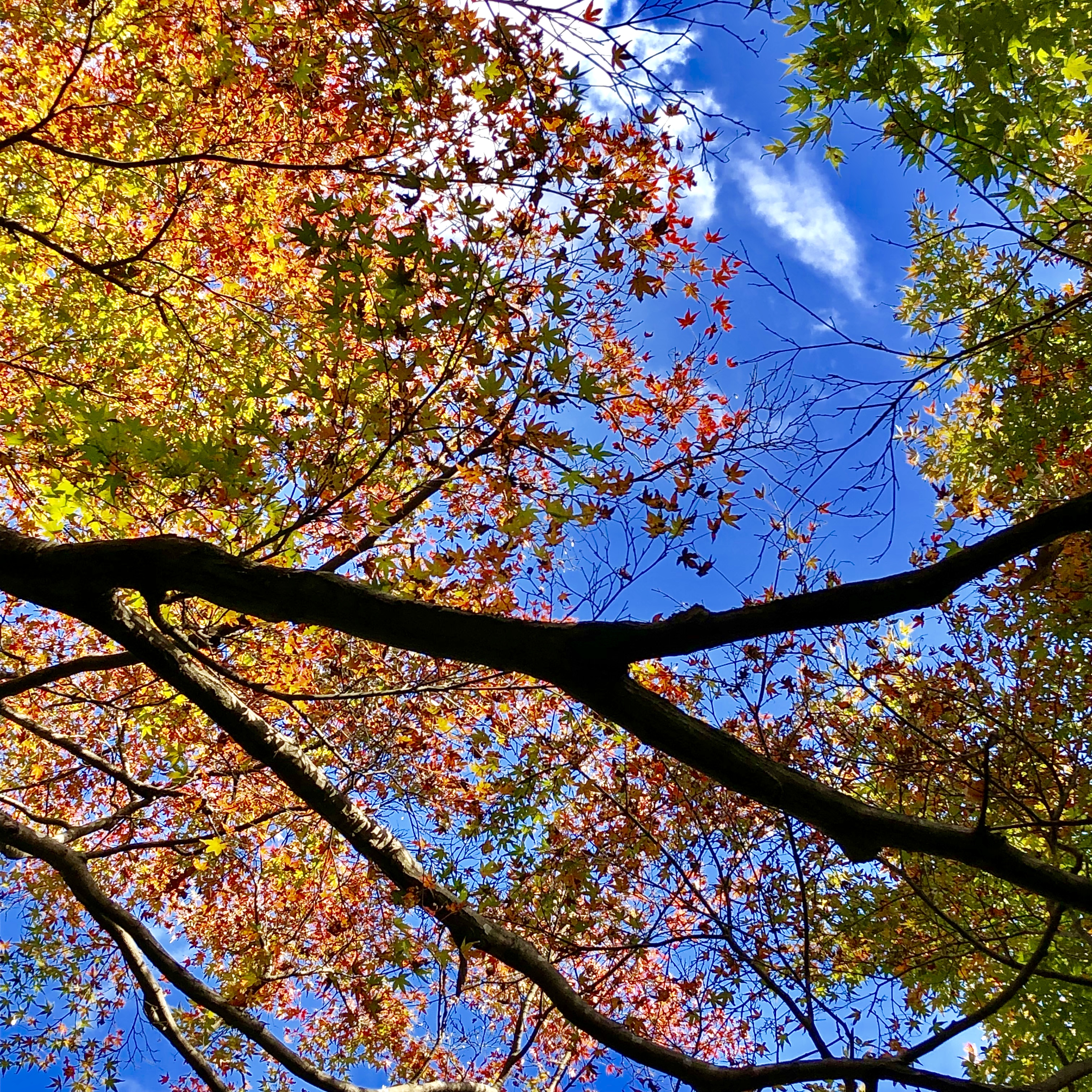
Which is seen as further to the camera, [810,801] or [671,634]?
[810,801]

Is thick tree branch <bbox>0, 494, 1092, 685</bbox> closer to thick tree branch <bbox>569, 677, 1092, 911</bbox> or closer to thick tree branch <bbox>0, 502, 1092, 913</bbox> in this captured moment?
thick tree branch <bbox>0, 502, 1092, 913</bbox>

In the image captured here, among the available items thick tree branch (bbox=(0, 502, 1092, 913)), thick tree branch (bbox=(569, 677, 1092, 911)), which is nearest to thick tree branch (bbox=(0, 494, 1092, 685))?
thick tree branch (bbox=(0, 502, 1092, 913))

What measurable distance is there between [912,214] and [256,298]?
690 centimetres

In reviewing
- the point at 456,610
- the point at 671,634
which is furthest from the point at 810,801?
the point at 456,610

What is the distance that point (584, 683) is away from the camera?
2.73 meters

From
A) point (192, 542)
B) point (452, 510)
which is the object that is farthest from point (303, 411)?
point (452, 510)

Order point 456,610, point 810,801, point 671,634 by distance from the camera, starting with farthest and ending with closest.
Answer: point 456,610
point 810,801
point 671,634

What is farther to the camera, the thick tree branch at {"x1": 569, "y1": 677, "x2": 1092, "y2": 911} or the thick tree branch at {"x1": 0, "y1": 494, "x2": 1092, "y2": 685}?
the thick tree branch at {"x1": 569, "y1": 677, "x2": 1092, "y2": 911}

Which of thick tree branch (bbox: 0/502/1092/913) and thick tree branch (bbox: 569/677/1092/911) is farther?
thick tree branch (bbox: 569/677/1092/911)

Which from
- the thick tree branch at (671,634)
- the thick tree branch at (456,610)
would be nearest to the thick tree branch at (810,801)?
the thick tree branch at (671,634)

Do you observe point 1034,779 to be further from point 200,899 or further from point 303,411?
point 200,899

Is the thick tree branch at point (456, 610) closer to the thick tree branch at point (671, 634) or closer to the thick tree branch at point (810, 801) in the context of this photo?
the thick tree branch at point (671, 634)

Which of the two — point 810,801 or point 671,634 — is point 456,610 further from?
point 810,801

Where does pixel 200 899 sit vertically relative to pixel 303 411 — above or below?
below
